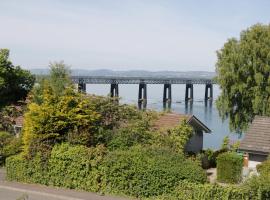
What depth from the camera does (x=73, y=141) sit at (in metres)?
24.6

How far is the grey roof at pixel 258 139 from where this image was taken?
91.9 ft

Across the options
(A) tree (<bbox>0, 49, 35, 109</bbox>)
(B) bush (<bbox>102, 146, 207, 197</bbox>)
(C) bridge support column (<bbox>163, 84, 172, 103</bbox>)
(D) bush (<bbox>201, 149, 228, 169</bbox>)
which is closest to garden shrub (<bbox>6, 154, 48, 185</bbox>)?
(B) bush (<bbox>102, 146, 207, 197</bbox>)

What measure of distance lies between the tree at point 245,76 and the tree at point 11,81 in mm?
15660

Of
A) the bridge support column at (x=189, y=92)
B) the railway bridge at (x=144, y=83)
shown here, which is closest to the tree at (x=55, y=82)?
the railway bridge at (x=144, y=83)

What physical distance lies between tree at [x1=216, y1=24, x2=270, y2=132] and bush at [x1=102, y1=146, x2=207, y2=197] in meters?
22.6

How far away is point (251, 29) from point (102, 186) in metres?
25.8

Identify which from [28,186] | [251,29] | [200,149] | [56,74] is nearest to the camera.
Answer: [28,186]

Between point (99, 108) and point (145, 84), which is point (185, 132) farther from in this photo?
point (145, 84)

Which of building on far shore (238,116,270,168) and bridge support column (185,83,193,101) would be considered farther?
bridge support column (185,83,193,101)

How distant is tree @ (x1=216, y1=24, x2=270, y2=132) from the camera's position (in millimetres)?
43156

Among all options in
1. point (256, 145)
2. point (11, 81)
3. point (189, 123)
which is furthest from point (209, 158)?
point (11, 81)

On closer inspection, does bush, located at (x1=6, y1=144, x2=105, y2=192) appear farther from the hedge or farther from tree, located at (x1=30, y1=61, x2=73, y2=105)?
tree, located at (x1=30, y1=61, x2=73, y2=105)

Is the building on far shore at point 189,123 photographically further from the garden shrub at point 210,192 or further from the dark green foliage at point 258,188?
the dark green foliage at point 258,188

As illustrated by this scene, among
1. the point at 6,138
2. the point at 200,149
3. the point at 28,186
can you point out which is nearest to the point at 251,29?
the point at 200,149
